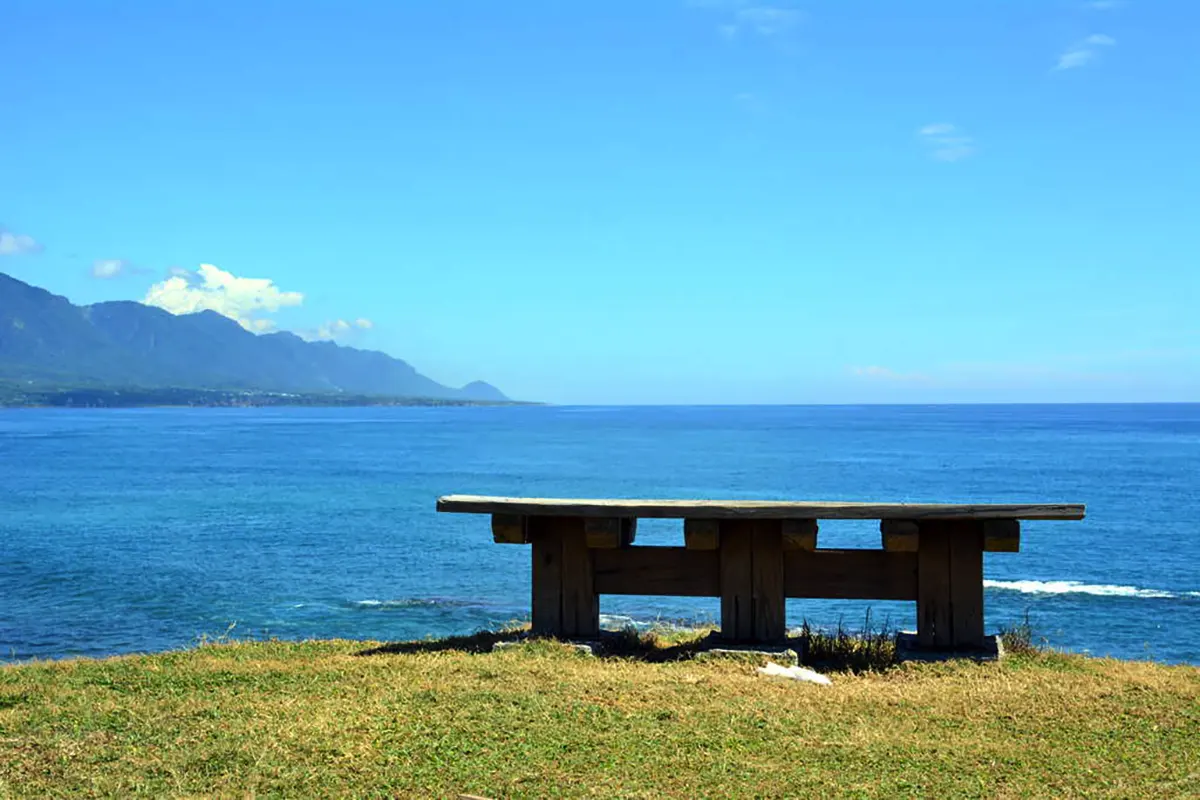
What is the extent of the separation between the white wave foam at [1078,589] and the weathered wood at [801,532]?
2012 cm

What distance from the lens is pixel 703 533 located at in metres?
10.6

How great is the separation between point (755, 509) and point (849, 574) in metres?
1.26

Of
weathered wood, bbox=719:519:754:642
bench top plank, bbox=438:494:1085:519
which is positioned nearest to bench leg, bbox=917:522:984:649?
bench top plank, bbox=438:494:1085:519

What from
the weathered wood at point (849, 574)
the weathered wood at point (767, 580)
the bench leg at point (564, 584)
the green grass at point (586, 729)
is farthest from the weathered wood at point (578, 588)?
the weathered wood at point (849, 574)

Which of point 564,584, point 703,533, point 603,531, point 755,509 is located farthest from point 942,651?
point 564,584

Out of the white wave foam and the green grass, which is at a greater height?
the green grass

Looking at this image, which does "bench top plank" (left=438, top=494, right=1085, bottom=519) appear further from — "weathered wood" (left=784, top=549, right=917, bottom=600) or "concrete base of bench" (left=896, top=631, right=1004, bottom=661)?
"concrete base of bench" (left=896, top=631, right=1004, bottom=661)

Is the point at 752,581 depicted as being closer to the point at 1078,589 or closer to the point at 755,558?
the point at 755,558

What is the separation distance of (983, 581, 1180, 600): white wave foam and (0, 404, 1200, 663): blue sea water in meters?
0.13

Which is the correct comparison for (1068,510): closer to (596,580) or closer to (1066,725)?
(1066,725)

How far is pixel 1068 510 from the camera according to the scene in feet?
32.6

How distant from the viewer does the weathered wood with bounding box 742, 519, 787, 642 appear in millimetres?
10656

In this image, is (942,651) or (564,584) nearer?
(942,651)

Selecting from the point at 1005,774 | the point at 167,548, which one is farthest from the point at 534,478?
the point at 1005,774
